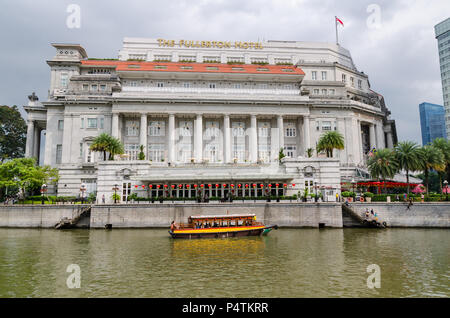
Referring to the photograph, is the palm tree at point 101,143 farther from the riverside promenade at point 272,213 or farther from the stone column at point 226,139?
the stone column at point 226,139

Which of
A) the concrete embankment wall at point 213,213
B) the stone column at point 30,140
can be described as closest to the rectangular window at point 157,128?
the concrete embankment wall at point 213,213

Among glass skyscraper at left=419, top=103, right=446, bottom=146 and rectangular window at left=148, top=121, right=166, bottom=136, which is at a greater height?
glass skyscraper at left=419, top=103, right=446, bottom=146

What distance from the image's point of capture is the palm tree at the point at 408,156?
5230cm

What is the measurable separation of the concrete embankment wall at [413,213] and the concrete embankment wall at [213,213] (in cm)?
454

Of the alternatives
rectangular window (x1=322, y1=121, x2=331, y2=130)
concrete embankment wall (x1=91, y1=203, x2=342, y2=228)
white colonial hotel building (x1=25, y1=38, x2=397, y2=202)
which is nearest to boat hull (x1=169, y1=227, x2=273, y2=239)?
concrete embankment wall (x1=91, y1=203, x2=342, y2=228)

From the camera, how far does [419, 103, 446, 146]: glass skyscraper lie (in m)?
176

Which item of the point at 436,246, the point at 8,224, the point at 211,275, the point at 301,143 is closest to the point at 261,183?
the point at 301,143

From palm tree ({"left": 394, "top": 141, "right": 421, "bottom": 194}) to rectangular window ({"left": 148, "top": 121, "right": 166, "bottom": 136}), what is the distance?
46.4 meters

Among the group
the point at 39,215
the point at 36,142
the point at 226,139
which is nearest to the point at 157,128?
the point at 226,139

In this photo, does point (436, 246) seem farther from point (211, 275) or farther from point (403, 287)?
point (211, 275)

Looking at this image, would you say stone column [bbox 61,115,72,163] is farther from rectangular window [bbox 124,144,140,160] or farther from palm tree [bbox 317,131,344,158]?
palm tree [bbox 317,131,344,158]

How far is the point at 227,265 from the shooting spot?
23359mm

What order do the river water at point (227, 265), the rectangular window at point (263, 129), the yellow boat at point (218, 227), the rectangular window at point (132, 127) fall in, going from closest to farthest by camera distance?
the river water at point (227, 265), the yellow boat at point (218, 227), the rectangular window at point (132, 127), the rectangular window at point (263, 129)

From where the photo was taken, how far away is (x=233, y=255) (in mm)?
27062
